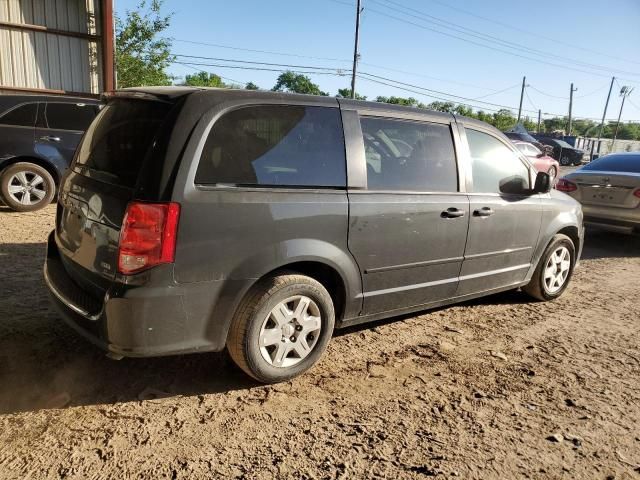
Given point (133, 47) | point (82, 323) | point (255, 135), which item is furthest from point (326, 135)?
point (133, 47)

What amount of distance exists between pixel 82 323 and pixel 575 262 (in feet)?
15.1

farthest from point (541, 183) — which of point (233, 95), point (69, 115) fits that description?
point (69, 115)

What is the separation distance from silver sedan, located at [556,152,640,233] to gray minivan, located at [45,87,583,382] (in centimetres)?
458

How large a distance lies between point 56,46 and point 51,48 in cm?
12

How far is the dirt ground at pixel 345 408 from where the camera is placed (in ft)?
7.96

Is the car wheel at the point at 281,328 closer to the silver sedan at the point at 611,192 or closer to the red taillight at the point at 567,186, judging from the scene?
the silver sedan at the point at 611,192

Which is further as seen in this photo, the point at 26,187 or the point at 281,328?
the point at 26,187

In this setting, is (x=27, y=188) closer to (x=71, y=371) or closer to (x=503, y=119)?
(x=71, y=371)

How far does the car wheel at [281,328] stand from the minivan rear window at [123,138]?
949mm

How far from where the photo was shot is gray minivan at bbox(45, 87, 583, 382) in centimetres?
260

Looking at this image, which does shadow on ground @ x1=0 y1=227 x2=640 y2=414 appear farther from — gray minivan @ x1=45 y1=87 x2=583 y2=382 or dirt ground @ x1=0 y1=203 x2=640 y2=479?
gray minivan @ x1=45 y1=87 x2=583 y2=382

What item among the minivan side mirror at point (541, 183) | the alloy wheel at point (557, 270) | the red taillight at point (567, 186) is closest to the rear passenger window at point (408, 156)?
the minivan side mirror at point (541, 183)

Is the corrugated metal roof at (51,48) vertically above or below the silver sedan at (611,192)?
above

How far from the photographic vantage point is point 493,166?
422cm
